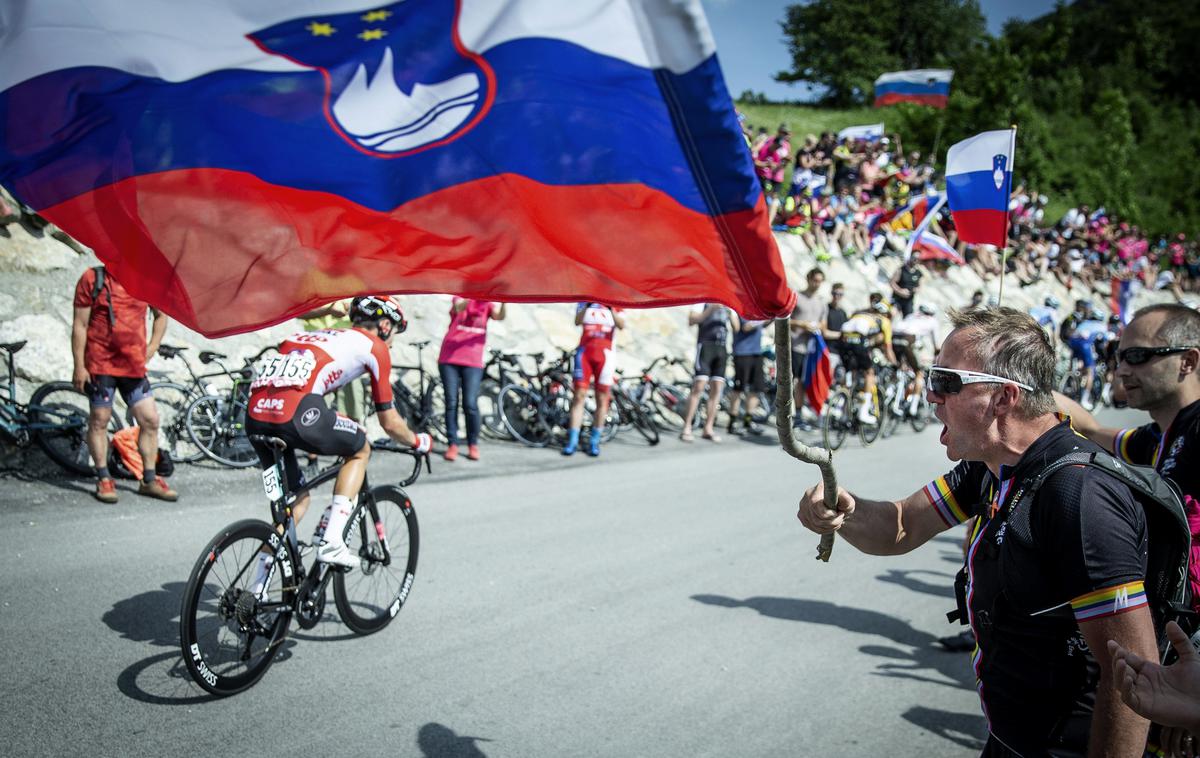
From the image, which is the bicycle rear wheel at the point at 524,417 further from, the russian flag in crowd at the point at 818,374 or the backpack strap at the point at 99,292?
the backpack strap at the point at 99,292

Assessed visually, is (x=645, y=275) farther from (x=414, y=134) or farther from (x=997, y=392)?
(x=997, y=392)

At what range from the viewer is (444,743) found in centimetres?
385

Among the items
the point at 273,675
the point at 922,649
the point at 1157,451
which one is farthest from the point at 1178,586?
the point at 273,675

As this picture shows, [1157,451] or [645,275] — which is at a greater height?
[645,275]

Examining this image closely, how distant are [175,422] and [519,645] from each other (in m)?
5.16

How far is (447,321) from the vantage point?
1334 centimetres

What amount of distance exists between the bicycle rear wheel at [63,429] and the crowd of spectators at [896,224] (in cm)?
1227

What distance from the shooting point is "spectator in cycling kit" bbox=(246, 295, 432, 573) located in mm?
4418

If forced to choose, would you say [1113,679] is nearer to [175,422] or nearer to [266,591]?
[266,591]

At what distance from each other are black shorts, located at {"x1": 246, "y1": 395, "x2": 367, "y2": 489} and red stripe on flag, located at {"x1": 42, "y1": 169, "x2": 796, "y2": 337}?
160 centimetres

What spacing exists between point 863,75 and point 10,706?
71.0 metres

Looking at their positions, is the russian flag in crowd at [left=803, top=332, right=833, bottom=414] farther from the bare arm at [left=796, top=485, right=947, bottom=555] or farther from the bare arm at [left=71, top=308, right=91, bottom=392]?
the bare arm at [left=796, top=485, right=947, bottom=555]

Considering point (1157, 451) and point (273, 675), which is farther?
point (273, 675)

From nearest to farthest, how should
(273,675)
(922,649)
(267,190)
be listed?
1. (267,190)
2. (273,675)
3. (922,649)
